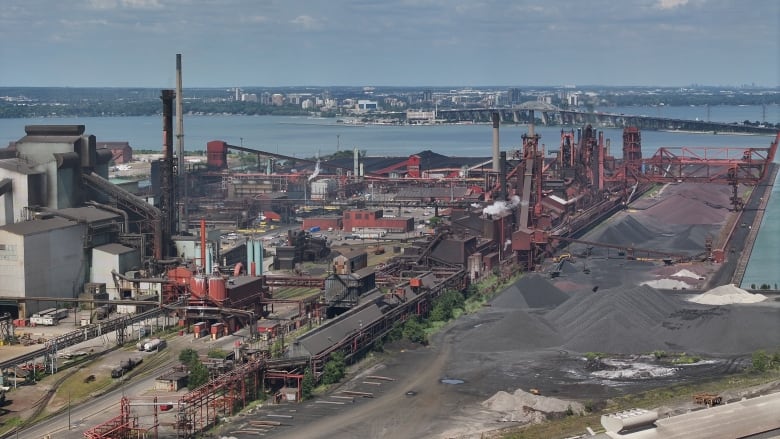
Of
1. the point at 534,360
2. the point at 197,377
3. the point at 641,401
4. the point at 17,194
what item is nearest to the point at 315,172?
the point at 17,194

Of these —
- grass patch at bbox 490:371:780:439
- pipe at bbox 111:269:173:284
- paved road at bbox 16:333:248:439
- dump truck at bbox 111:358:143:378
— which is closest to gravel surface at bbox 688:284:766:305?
grass patch at bbox 490:371:780:439

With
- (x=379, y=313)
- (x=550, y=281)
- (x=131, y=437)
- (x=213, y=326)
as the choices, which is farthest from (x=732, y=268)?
(x=131, y=437)

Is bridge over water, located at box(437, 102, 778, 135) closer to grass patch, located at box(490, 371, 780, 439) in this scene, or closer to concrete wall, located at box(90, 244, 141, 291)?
concrete wall, located at box(90, 244, 141, 291)

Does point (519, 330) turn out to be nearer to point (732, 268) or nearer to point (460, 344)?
point (460, 344)

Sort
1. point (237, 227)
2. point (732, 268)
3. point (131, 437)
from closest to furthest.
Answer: point (131, 437)
point (732, 268)
point (237, 227)

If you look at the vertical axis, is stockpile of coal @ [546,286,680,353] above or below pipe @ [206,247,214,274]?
below
